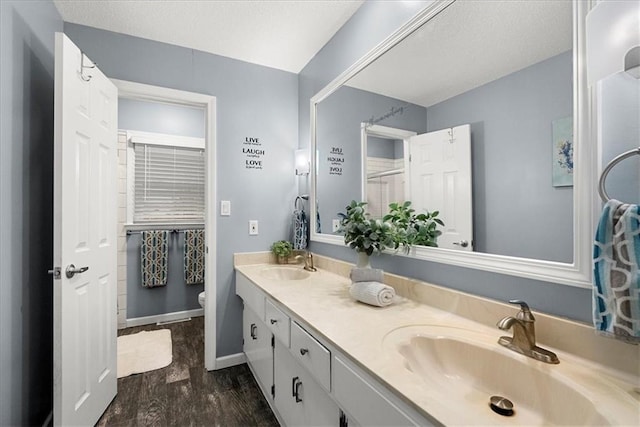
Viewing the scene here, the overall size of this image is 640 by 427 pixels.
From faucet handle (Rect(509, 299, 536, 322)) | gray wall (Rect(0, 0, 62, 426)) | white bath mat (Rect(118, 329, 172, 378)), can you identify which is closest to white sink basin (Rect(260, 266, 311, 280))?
white bath mat (Rect(118, 329, 172, 378))

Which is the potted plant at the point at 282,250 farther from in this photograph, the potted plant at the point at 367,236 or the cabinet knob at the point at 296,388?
the cabinet knob at the point at 296,388

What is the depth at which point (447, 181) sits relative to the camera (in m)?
1.27

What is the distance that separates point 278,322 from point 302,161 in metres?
1.42

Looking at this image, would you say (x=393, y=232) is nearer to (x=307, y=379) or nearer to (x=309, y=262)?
(x=307, y=379)

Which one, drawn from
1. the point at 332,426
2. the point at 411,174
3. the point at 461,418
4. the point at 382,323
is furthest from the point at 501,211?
the point at 332,426

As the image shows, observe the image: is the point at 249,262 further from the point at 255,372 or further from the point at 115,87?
the point at 115,87

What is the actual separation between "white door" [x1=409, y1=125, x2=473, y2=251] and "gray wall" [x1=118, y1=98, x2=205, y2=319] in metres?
2.54

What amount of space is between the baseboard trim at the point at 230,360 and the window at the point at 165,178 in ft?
5.76

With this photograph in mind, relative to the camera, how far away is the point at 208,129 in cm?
228

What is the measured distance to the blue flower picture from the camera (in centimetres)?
88

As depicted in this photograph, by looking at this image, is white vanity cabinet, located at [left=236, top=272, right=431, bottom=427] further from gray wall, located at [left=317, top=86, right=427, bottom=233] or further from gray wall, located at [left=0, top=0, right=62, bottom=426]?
gray wall, located at [left=0, top=0, right=62, bottom=426]

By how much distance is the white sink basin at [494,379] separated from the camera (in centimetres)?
65

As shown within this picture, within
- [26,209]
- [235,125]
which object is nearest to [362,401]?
[26,209]

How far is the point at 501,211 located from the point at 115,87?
2.33m
